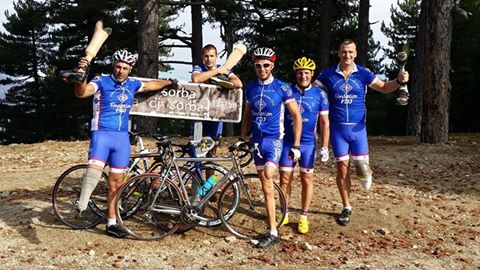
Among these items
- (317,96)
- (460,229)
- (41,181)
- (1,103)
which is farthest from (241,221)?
(1,103)

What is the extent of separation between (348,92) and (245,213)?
6.67ft

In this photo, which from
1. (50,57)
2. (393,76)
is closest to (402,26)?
(393,76)

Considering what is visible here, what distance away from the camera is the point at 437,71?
12.3m

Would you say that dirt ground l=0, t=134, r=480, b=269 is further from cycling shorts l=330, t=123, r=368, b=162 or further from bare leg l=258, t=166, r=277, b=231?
cycling shorts l=330, t=123, r=368, b=162

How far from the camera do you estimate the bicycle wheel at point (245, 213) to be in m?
5.87

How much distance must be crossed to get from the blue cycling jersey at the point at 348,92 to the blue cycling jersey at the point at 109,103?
2559 millimetres

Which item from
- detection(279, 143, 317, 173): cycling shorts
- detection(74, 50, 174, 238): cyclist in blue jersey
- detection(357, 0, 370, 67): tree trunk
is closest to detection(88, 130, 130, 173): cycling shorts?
detection(74, 50, 174, 238): cyclist in blue jersey

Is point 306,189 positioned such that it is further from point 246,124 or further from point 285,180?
point 246,124

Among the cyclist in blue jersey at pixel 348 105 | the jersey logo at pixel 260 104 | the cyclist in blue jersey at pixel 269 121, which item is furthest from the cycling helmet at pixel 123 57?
the cyclist in blue jersey at pixel 348 105

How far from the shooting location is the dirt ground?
206 inches

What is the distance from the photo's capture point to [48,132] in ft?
101

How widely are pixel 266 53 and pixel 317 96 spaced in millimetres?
905

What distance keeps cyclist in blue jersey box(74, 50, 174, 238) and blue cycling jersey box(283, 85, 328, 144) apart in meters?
1.90

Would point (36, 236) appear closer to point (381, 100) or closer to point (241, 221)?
point (241, 221)
